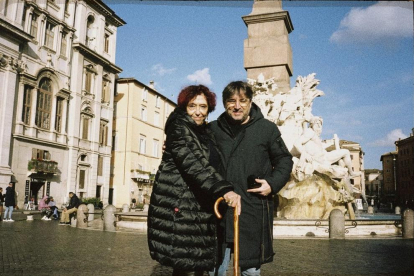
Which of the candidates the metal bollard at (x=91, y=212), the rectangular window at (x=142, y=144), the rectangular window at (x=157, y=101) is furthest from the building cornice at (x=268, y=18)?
the rectangular window at (x=157, y=101)

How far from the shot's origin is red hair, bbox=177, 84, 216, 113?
2.93m

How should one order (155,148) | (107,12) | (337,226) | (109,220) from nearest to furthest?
(337,226) < (109,220) < (107,12) < (155,148)

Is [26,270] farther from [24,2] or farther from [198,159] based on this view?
[24,2]

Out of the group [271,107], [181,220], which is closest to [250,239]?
[181,220]

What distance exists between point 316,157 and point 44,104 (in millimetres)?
24289

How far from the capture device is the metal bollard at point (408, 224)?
33.8 feet

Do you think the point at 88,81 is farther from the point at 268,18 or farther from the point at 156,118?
the point at 268,18

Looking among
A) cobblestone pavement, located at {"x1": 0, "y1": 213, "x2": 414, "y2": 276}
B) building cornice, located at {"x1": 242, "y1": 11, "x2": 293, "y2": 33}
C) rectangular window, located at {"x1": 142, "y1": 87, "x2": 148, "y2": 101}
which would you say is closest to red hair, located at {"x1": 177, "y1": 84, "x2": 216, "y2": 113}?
cobblestone pavement, located at {"x1": 0, "y1": 213, "x2": 414, "y2": 276}

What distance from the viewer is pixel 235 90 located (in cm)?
308

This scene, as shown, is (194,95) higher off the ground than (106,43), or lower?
lower

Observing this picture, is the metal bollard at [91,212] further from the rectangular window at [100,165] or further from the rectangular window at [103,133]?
the rectangular window at [103,133]

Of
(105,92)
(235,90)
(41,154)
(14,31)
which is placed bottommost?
(235,90)

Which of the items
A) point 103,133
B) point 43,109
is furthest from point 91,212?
point 103,133

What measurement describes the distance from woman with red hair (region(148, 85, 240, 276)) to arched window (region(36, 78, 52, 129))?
29521mm
